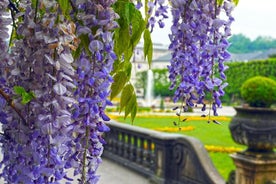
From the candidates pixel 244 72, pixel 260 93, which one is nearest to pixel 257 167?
pixel 260 93

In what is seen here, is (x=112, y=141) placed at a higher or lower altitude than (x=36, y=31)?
lower

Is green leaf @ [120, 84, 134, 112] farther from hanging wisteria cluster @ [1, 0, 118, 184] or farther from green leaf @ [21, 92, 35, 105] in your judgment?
green leaf @ [21, 92, 35, 105]

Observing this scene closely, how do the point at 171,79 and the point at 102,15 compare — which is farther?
the point at 171,79

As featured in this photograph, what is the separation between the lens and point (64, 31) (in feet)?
3.33

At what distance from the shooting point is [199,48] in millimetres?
1462

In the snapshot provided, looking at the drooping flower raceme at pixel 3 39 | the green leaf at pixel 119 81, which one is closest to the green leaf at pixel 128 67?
the green leaf at pixel 119 81

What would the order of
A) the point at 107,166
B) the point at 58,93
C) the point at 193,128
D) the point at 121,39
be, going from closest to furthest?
the point at 58,93 → the point at 121,39 → the point at 107,166 → the point at 193,128

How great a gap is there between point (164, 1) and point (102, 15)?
538mm

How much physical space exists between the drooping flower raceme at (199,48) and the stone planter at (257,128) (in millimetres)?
3910

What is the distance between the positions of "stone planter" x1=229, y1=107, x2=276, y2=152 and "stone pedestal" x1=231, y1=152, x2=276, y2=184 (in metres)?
0.09

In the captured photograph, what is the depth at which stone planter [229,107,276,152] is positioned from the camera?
5.29 metres

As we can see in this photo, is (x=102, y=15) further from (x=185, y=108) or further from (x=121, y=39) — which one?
(x=185, y=108)

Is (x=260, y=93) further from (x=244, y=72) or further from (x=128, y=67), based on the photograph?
(x=244, y=72)

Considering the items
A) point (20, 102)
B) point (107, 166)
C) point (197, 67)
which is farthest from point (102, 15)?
point (107, 166)
